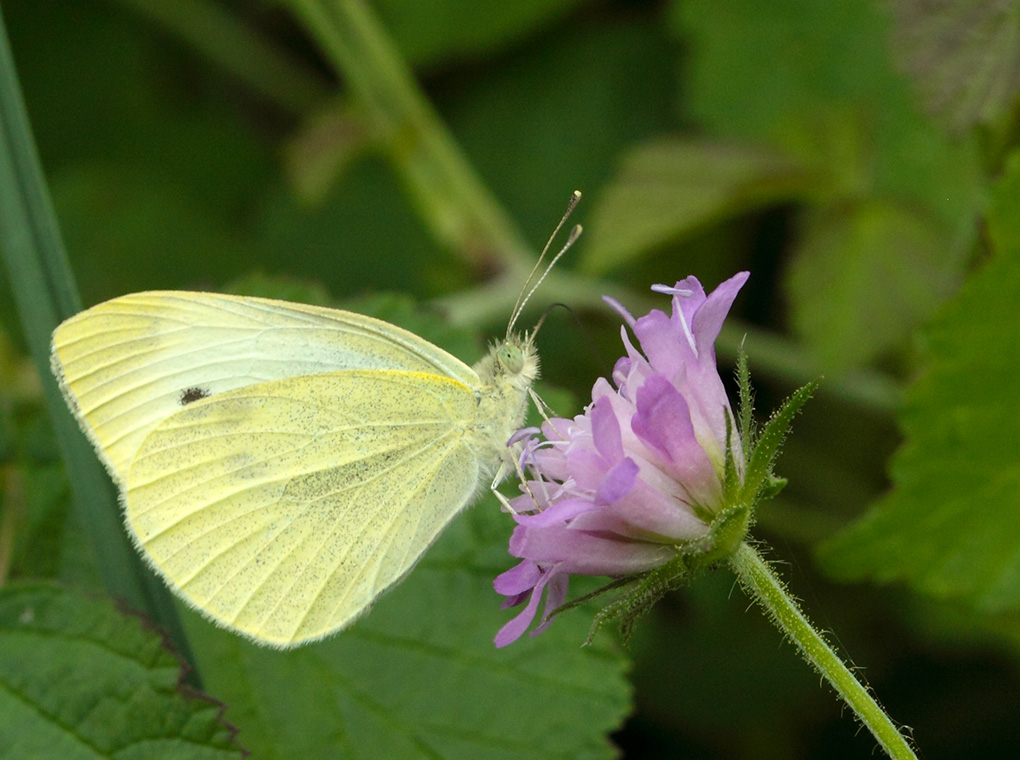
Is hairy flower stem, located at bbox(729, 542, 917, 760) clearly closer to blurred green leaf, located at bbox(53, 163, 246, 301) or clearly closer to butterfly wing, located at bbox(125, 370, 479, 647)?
butterfly wing, located at bbox(125, 370, 479, 647)

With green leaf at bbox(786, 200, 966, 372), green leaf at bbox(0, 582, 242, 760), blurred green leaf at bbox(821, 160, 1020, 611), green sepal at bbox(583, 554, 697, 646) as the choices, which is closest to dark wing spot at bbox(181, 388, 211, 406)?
green leaf at bbox(0, 582, 242, 760)

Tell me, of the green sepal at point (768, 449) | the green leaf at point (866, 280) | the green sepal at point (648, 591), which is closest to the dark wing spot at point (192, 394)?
the green sepal at point (648, 591)

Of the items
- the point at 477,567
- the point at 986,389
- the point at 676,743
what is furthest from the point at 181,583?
the point at 676,743

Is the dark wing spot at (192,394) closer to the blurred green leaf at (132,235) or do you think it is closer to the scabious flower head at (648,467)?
the scabious flower head at (648,467)

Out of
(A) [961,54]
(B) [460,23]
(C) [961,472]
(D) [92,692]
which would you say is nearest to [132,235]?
(B) [460,23]

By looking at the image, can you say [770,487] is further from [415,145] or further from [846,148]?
[415,145]

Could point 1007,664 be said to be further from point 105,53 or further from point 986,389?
point 105,53
